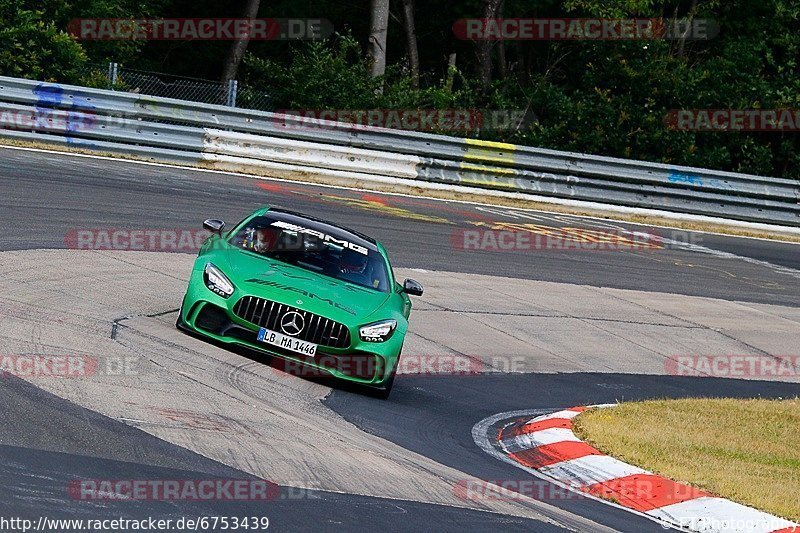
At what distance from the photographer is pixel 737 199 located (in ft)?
83.1

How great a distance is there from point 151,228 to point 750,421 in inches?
319

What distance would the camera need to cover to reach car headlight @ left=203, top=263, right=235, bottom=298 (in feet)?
34.8

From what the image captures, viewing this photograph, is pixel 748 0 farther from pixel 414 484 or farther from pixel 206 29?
pixel 414 484

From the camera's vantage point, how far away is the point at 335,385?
35.3ft

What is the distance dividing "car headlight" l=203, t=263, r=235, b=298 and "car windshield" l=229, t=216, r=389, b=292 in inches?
28.2
